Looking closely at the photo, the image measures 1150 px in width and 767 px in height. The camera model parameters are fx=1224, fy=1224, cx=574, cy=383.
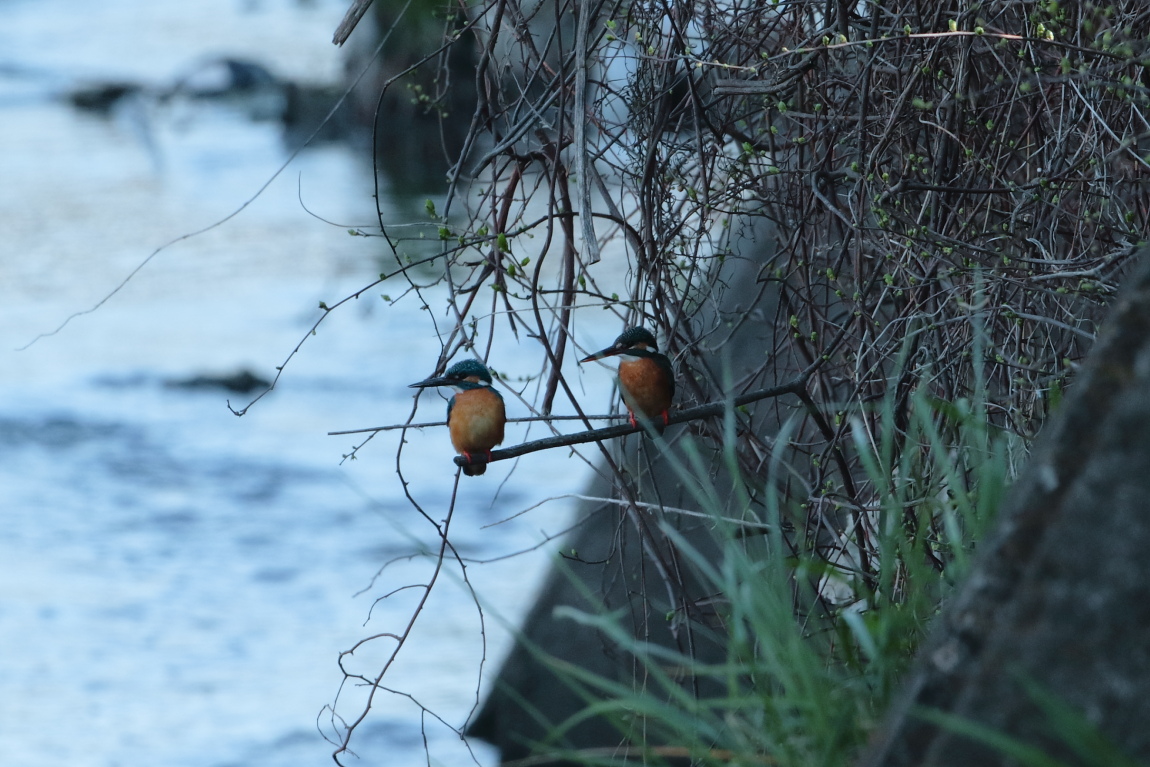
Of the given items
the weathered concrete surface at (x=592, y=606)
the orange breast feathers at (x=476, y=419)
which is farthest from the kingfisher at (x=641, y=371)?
the weathered concrete surface at (x=592, y=606)

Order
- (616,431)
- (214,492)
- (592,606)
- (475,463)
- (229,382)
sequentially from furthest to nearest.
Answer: (229,382)
(214,492)
(592,606)
(475,463)
(616,431)

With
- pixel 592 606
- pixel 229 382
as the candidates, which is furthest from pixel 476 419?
pixel 229 382

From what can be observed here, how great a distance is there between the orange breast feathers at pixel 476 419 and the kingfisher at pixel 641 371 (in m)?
0.23

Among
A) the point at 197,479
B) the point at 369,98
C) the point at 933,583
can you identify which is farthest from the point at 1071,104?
the point at 369,98

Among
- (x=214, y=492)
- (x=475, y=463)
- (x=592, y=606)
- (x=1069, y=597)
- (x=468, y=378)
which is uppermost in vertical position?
(x=1069, y=597)

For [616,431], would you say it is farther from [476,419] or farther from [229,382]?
[229,382]

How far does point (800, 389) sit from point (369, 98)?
19.4 metres

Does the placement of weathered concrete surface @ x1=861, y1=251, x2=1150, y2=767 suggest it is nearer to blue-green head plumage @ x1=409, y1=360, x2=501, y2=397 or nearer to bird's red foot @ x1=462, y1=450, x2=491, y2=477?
bird's red foot @ x1=462, y1=450, x2=491, y2=477

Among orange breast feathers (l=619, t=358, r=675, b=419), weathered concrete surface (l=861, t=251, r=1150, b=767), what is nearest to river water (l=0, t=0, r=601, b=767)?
orange breast feathers (l=619, t=358, r=675, b=419)

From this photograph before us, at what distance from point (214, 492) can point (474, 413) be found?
7.91 metres

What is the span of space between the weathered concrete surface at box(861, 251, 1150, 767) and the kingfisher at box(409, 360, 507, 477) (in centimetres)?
140

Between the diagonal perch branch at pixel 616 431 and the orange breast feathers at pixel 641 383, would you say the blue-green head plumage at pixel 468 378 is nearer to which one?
the diagonal perch branch at pixel 616 431

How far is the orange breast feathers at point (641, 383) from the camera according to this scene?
8.63 ft

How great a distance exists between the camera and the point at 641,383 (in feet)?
8.65
